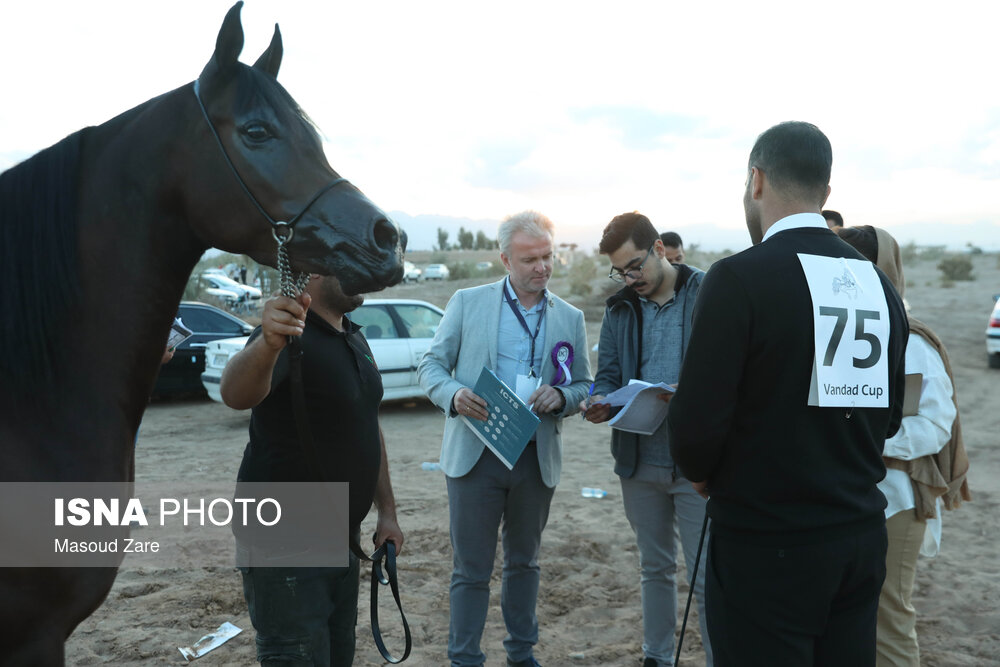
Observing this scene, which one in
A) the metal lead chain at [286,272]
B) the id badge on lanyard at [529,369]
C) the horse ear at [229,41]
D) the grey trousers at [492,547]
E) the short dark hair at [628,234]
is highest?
the horse ear at [229,41]

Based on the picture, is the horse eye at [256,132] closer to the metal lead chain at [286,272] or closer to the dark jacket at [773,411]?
the metal lead chain at [286,272]

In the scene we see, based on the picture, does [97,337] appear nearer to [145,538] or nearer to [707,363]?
A: [707,363]

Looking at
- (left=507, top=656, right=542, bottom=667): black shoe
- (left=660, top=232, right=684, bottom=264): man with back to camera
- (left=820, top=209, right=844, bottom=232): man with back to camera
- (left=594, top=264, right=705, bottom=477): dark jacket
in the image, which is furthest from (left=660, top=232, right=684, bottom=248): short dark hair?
(left=507, top=656, right=542, bottom=667): black shoe

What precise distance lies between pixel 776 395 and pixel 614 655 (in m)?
2.34

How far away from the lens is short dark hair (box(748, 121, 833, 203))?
6.64ft

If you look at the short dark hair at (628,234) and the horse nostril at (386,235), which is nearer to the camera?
the horse nostril at (386,235)

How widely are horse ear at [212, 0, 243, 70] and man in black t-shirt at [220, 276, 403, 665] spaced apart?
720 millimetres

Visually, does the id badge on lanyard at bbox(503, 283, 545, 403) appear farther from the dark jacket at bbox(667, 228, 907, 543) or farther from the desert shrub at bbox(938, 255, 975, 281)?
the desert shrub at bbox(938, 255, 975, 281)

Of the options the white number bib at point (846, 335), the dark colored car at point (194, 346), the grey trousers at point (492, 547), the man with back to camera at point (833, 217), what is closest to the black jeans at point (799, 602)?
the white number bib at point (846, 335)

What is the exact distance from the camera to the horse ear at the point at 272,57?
1850mm

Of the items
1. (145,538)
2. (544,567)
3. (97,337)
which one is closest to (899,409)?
(97,337)

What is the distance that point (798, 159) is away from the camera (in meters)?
2.03

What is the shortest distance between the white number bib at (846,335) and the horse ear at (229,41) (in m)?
1.56

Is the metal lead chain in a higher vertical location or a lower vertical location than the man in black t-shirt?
higher
